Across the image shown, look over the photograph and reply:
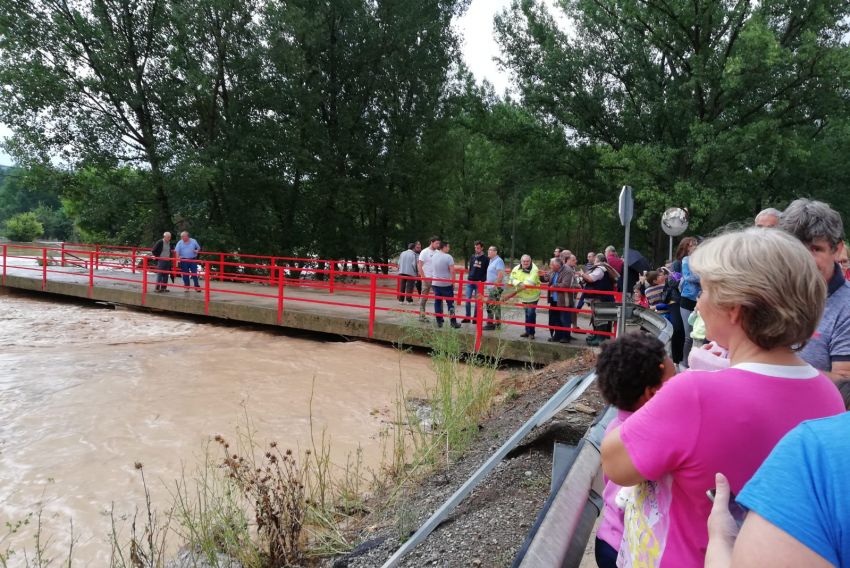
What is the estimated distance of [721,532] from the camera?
108cm

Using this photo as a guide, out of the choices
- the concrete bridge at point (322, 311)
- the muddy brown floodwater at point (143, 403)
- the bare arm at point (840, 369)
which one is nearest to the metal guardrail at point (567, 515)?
the bare arm at point (840, 369)

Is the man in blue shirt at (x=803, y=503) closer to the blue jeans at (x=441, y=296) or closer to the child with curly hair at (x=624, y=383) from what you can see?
the child with curly hair at (x=624, y=383)

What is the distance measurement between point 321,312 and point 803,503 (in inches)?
456

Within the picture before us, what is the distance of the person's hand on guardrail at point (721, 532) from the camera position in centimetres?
105

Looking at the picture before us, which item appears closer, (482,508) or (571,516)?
(571,516)

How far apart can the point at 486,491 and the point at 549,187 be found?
23505mm

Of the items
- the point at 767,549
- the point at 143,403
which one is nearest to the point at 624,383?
the point at 767,549

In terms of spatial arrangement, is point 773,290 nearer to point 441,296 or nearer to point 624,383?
point 624,383

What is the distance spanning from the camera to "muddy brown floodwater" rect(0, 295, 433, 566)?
4910 mm

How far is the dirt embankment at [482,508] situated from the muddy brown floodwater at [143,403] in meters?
1.77

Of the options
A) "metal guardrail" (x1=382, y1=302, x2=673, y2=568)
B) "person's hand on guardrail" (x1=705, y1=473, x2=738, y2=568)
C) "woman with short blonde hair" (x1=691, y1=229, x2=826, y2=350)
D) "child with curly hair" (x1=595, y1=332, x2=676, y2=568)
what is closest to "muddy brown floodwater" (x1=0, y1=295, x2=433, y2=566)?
"metal guardrail" (x1=382, y1=302, x2=673, y2=568)

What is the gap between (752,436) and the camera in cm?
124

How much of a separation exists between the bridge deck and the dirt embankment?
9.09 feet

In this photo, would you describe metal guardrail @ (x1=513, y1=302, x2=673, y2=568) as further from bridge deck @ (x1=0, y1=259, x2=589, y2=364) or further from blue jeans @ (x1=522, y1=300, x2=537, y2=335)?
blue jeans @ (x1=522, y1=300, x2=537, y2=335)
